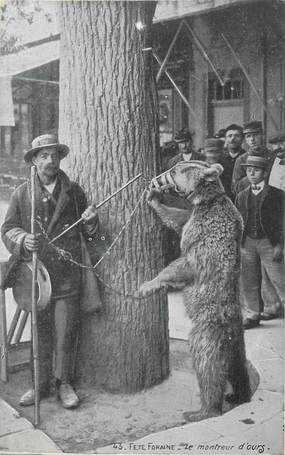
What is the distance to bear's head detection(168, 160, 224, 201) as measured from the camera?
3.97 meters

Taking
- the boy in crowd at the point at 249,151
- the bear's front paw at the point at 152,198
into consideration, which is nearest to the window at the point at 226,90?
the boy in crowd at the point at 249,151

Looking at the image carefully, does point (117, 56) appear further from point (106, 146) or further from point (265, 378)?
point (265, 378)

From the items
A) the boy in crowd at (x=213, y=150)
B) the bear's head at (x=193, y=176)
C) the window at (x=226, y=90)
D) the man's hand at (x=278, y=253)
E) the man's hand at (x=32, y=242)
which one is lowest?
the man's hand at (x=278, y=253)

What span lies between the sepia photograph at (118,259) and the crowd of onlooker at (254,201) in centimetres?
2

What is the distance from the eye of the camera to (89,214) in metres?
4.09

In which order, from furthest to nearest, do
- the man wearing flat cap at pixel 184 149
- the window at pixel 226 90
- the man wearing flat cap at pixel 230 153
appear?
the window at pixel 226 90 → the man wearing flat cap at pixel 184 149 → the man wearing flat cap at pixel 230 153

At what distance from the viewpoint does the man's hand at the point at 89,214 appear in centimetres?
409

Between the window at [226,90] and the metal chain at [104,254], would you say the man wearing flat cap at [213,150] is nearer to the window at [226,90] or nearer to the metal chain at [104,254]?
the metal chain at [104,254]

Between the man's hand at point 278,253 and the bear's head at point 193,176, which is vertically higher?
the bear's head at point 193,176

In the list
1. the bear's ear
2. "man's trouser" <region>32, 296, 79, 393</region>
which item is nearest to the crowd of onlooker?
the bear's ear

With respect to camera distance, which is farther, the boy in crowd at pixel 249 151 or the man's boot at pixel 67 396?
the boy in crowd at pixel 249 151

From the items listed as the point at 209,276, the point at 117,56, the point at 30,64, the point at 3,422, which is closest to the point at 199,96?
the point at 30,64

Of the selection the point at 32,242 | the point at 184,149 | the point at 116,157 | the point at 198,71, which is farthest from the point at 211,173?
the point at 198,71

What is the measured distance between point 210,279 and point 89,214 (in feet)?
3.46
